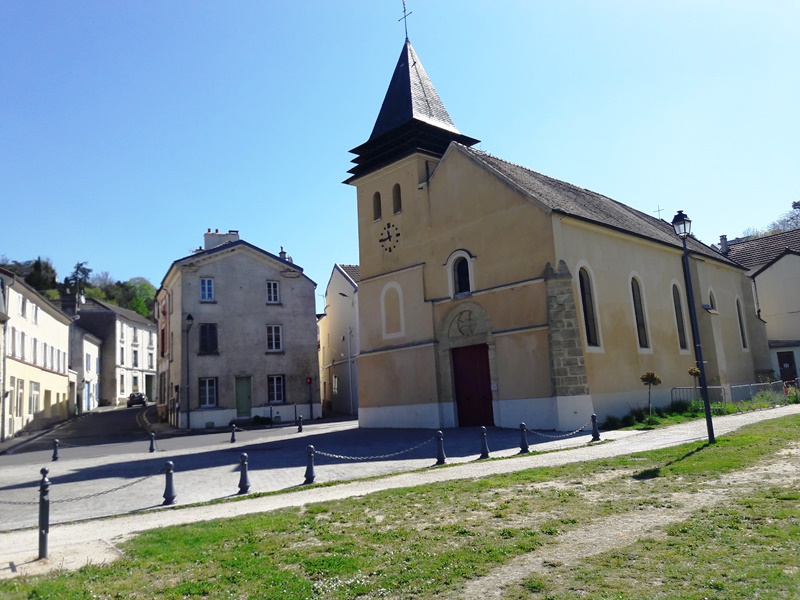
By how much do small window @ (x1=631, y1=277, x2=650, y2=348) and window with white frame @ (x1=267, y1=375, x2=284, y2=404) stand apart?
20521mm

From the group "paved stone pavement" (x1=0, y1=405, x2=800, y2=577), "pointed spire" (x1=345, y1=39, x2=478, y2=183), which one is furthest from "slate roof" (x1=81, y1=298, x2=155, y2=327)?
"paved stone pavement" (x1=0, y1=405, x2=800, y2=577)

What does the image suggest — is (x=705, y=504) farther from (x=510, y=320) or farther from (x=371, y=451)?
(x=510, y=320)

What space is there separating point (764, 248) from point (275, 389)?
31.8 metres

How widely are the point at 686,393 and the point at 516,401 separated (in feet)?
29.5

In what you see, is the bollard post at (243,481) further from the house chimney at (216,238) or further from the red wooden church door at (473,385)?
the house chimney at (216,238)

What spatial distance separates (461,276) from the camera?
79.2 ft

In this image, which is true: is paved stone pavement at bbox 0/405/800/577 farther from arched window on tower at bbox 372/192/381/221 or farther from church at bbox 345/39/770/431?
arched window on tower at bbox 372/192/381/221

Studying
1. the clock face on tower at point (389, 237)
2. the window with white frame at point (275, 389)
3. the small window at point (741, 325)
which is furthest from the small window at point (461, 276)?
the small window at point (741, 325)

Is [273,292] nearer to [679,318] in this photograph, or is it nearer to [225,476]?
[679,318]

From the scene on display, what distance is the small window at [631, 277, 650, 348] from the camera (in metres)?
24.5

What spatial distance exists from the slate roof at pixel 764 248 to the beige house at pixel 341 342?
24.9m

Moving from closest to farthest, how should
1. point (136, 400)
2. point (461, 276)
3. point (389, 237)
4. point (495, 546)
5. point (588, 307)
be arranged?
point (495, 546), point (588, 307), point (461, 276), point (389, 237), point (136, 400)

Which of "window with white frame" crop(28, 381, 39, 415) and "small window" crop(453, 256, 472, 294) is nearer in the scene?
"small window" crop(453, 256, 472, 294)

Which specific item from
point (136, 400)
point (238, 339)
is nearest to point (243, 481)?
point (238, 339)
